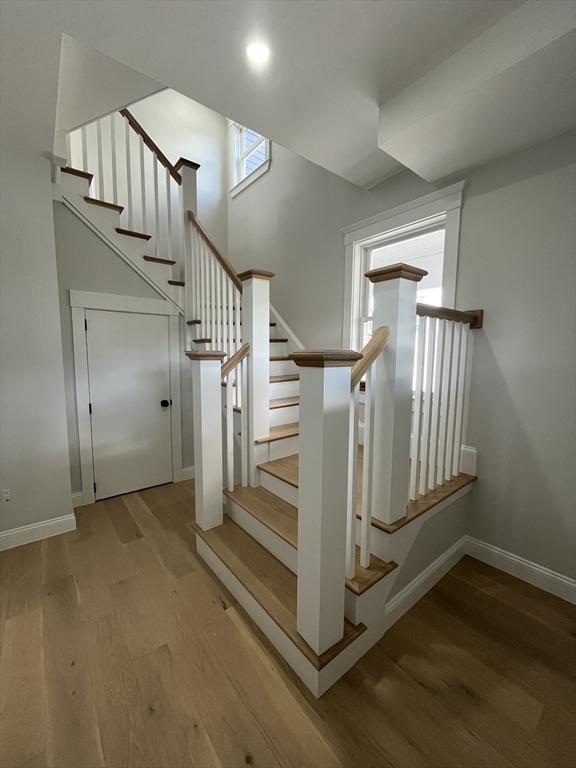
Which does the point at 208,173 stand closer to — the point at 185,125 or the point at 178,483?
the point at 185,125

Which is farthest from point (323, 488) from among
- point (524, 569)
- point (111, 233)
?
point (111, 233)

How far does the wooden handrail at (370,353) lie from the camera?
114 cm

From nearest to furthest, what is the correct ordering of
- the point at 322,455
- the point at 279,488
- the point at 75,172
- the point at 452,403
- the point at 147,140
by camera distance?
the point at 322,455 → the point at 452,403 → the point at 279,488 → the point at 75,172 → the point at 147,140

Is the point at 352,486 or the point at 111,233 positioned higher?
the point at 111,233

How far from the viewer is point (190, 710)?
1.12m

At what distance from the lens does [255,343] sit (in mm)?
2113

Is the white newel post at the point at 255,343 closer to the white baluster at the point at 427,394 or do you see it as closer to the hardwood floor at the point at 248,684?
the hardwood floor at the point at 248,684

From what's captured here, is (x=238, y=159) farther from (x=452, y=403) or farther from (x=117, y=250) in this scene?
(x=452, y=403)

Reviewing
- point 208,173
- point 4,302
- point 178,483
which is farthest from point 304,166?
point 178,483

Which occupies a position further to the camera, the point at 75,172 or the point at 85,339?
the point at 85,339

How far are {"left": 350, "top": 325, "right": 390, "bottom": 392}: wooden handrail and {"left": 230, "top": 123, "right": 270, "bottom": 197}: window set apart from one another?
334 cm

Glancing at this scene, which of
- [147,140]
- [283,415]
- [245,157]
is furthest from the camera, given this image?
[245,157]

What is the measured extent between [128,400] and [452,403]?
266 centimetres

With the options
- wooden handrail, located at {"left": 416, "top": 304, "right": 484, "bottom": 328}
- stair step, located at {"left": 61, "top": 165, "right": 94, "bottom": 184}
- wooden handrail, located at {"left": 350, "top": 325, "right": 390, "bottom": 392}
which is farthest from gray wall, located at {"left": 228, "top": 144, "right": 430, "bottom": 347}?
stair step, located at {"left": 61, "top": 165, "right": 94, "bottom": 184}
